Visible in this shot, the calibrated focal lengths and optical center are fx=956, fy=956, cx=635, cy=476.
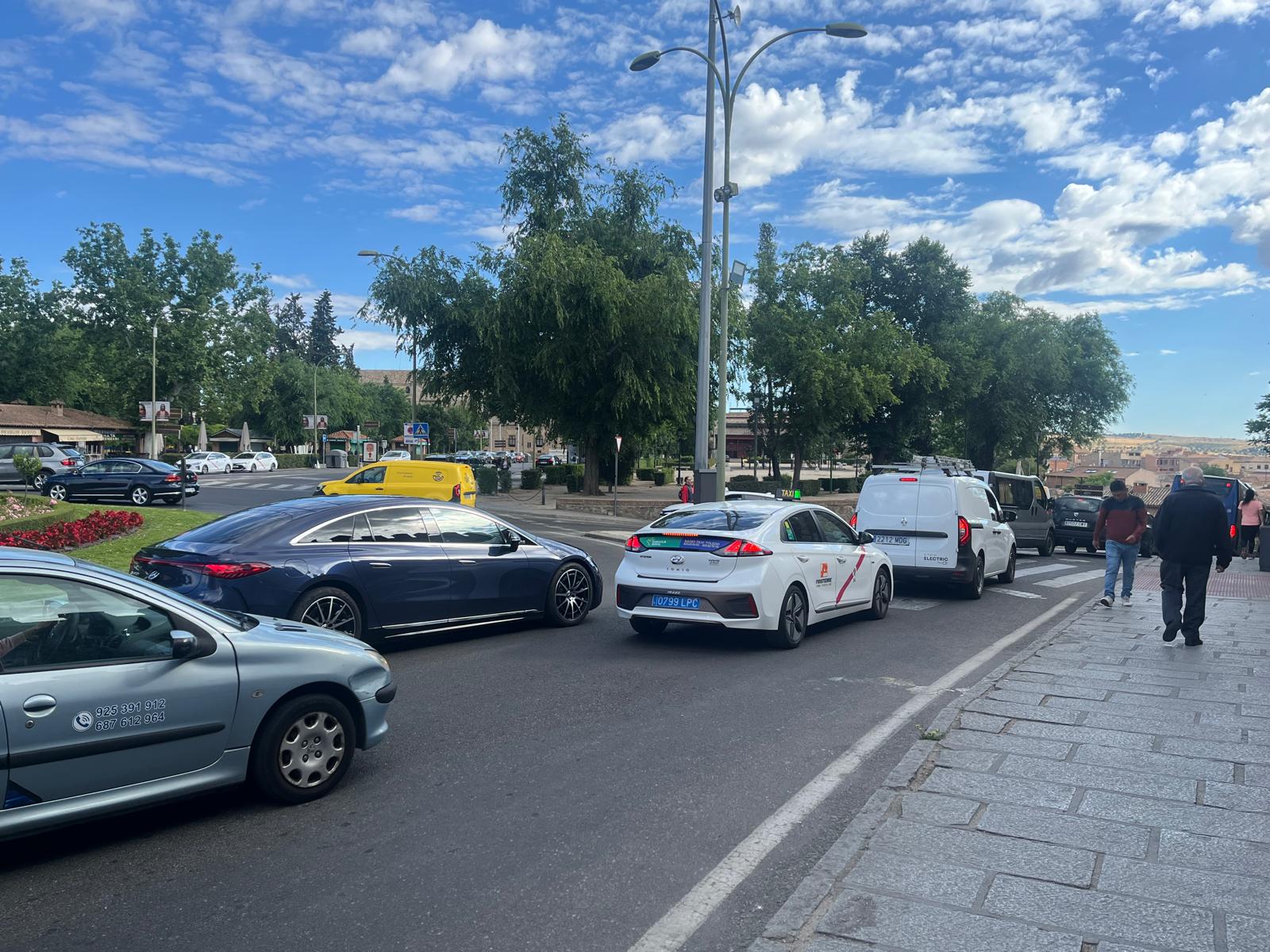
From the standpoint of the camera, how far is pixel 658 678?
786 cm

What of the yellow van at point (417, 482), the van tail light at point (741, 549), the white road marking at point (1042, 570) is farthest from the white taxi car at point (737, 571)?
the yellow van at point (417, 482)

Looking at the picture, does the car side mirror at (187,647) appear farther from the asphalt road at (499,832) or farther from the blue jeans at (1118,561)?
the blue jeans at (1118,561)

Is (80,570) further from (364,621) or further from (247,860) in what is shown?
(364,621)

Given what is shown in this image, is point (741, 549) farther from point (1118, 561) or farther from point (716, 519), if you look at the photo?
point (1118, 561)

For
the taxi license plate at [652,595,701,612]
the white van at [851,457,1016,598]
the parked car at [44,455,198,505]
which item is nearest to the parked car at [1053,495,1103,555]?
the white van at [851,457,1016,598]

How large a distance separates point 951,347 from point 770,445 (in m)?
12.5

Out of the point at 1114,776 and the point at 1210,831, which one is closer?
the point at 1210,831

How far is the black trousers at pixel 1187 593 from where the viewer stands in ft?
31.0

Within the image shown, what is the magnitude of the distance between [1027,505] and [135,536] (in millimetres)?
18574

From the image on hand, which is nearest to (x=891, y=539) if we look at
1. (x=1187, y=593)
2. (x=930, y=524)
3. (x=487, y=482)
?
(x=930, y=524)

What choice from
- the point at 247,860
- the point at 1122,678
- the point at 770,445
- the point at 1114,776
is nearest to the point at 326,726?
the point at 247,860

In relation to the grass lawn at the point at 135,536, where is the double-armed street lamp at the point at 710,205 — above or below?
above

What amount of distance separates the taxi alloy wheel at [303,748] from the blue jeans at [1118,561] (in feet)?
35.8

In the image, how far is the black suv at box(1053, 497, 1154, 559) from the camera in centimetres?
2341
